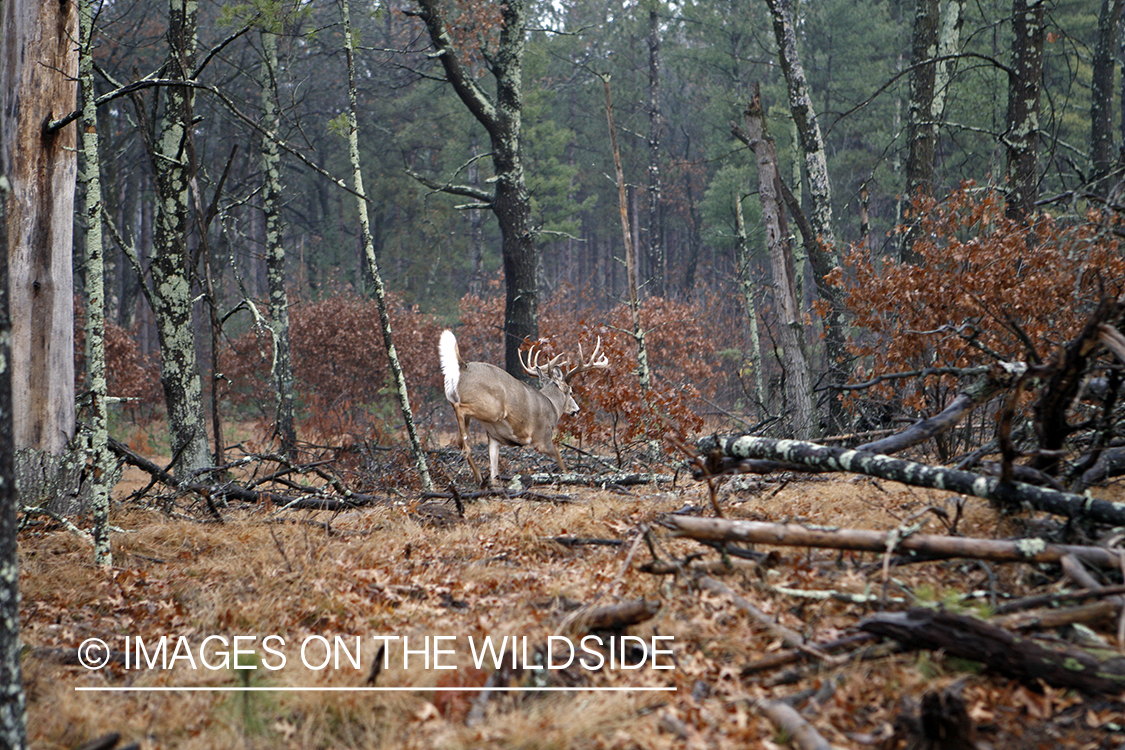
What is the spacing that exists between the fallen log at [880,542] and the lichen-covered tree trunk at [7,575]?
2.97m

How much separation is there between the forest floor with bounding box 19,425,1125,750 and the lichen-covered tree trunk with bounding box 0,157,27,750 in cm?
57

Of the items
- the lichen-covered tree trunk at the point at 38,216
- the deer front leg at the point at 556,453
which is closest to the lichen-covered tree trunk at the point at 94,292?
the lichen-covered tree trunk at the point at 38,216

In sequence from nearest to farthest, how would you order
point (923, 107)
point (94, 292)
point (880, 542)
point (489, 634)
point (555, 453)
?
point (880, 542), point (489, 634), point (94, 292), point (923, 107), point (555, 453)

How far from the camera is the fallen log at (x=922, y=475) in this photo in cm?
403

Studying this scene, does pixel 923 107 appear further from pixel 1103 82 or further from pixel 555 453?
pixel 555 453

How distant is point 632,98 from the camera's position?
40656mm

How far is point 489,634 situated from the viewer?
4.16 meters

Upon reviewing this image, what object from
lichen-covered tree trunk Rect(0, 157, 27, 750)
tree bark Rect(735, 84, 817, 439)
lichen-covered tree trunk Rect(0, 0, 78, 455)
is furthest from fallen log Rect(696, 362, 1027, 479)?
lichen-covered tree trunk Rect(0, 0, 78, 455)

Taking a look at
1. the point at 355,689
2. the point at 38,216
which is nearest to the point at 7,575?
the point at 355,689

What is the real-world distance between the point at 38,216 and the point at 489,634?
217 inches

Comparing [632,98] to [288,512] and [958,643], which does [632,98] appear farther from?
[958,643]

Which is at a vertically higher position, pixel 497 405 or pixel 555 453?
pixel 497 405

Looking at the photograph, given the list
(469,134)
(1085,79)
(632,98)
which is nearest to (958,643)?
(1085,79)

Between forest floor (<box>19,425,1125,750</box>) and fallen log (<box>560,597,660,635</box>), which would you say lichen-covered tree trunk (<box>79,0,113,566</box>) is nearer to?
forest floor (<box>19,425,1125,750</box>)
